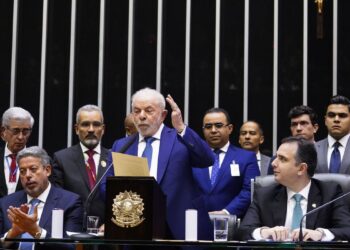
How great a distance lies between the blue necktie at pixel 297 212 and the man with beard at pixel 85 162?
1.69 metres

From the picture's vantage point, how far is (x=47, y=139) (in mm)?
9055

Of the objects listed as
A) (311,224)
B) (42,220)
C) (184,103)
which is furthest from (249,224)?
(184,103)

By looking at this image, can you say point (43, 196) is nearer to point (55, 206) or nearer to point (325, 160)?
point (55, 206)

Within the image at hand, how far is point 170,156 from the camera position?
553 cm

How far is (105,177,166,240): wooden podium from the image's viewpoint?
4535mm

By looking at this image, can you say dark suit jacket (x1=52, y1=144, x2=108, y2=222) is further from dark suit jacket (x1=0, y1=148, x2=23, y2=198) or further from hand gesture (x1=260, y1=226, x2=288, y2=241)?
hand gesture (x1=260, y1=226, x2=288, y2=241)

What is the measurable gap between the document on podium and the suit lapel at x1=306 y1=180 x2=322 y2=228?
3.51ft

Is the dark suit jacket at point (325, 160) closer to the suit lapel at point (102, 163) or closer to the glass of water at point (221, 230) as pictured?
the suit lapel at point (102, 163)

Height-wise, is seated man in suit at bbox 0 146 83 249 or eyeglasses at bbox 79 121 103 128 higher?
eyeglasses at bbox 79 121 103 128

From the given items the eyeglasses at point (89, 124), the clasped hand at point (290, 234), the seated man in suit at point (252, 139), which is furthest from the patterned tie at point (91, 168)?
the clasped hand at point (290, 234)

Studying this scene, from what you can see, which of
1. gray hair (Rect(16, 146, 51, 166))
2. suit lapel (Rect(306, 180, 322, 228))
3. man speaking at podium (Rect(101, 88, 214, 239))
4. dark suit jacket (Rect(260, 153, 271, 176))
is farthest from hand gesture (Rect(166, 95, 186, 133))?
dark suit jacket (Rect(260, 153, 271, 176))

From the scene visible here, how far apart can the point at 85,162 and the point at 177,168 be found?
57.9 inches

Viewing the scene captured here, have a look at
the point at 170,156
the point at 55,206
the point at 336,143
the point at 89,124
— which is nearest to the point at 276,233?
the point at 170,156

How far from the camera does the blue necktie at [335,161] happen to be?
21.3ft
